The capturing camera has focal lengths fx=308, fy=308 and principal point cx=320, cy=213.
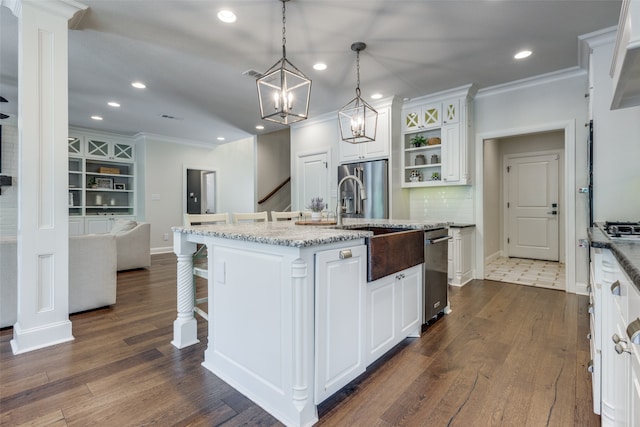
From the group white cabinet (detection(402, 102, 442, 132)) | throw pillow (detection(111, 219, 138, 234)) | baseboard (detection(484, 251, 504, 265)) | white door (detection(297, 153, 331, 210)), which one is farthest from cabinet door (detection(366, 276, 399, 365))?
throw pillow (detection(111, 219, 138, 234))

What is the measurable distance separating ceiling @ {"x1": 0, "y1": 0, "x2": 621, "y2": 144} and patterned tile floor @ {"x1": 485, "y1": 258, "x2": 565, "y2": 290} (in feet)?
8.77

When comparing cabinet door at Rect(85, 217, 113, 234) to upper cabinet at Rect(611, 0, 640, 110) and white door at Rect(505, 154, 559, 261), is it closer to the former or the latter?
upper cabinet at Rect(611, 0, 640, 110)

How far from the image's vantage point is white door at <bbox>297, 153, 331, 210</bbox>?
18.2ft

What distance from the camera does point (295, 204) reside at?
600 centimetres

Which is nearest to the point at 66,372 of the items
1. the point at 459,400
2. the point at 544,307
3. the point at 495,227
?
the point at 459,400

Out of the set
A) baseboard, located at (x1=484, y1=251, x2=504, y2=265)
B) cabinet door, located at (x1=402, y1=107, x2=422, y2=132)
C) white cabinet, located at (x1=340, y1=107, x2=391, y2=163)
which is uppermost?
cabinet door, located at (x1=402, y1=107, x2=422, y2=132)

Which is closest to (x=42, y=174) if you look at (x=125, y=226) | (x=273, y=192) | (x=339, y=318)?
(x=339, y=318)

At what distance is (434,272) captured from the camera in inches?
105

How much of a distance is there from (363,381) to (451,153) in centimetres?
348

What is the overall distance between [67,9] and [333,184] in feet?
12.8

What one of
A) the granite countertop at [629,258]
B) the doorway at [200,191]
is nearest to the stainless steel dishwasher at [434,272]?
the granite countertop at [629,258]

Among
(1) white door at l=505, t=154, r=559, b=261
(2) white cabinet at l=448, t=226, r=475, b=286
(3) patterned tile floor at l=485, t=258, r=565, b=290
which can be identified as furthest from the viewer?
(1) white door at l=505, t=154, r=559, b=261

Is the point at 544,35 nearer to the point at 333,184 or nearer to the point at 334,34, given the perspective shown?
the point at 334,34

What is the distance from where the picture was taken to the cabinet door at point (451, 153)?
429 centimetres
